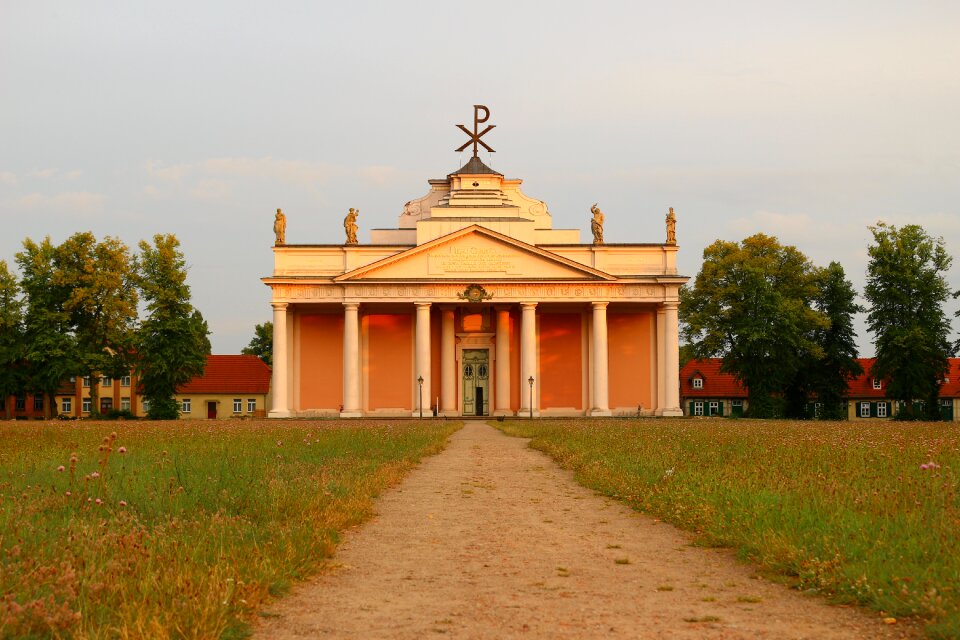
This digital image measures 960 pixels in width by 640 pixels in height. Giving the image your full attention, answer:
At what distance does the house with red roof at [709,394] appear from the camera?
9162cm

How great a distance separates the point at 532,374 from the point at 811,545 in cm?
5488

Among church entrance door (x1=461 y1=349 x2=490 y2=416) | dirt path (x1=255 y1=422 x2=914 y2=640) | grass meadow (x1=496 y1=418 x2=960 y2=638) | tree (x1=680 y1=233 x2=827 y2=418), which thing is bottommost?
dirt path (x1=255 y1=422 x2=914 y2=640)

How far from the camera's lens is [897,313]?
217ft

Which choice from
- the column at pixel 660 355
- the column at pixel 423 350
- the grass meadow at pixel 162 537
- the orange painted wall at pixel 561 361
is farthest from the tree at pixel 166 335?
the grass meadow at pixel 162 537

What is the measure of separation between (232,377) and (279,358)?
97.1 feet

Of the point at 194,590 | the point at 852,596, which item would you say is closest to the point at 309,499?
the point at 194,590

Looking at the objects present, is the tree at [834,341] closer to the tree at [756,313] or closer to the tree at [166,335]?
the tree at [756,313]

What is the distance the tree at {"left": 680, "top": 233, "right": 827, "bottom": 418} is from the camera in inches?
2623

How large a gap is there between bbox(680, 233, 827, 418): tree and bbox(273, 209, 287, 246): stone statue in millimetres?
28151

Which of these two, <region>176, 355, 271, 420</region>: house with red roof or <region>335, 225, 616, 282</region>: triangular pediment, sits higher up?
<region>335, 225, 616, 282</region>: triangular pediment

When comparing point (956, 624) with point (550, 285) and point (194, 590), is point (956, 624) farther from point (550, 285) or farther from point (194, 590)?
point (550, 285)

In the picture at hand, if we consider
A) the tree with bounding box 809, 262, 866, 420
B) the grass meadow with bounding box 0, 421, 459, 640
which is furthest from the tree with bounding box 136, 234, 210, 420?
the grass meadow with bounding box 0, 421, 459, 640

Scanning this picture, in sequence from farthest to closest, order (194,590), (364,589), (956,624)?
(364,589) → (194,590) → (956,624)

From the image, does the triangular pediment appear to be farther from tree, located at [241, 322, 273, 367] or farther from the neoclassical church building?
tree, located at [241, 322, 273, 367]
